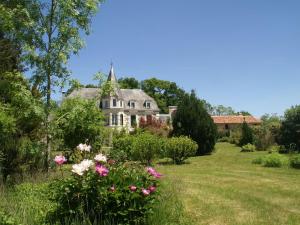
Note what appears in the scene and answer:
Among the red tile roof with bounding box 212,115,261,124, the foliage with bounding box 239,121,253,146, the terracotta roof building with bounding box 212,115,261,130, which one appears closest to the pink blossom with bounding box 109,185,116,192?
the foliage with bounding box 239,121,253,146

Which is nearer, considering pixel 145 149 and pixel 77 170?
pixel 77 170

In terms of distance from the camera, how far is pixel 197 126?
88.6 feet

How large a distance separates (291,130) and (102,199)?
2577 cm

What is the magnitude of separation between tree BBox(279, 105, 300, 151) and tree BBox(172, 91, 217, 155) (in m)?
5.68

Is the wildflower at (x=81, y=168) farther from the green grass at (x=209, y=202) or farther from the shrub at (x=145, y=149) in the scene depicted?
the shrub at (x=145, y=149)

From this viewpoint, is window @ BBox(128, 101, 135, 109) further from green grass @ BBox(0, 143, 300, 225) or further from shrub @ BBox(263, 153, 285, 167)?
green grass @ BBox(0, 143, 300, 225)

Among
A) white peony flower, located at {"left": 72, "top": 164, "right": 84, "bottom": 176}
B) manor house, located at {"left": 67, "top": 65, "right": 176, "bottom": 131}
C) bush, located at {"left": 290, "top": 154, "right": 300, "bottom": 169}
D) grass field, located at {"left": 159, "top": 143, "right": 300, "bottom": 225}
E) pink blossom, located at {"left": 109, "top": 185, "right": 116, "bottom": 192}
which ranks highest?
manor house, located at {"left": 67, "top": 65, "right": 176, "bottom": 131}

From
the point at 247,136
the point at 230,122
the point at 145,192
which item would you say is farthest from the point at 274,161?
the point at 230,122

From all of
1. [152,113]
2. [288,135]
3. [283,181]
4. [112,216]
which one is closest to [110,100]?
[152,113]

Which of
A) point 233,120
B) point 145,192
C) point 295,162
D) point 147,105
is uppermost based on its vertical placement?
point 147,105

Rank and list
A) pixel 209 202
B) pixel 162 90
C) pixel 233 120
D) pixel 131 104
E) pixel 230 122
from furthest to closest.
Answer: pixel 162 90 → pixel 233 120 → pixel 230 122 → pixel 131 104 → pixel 209 202

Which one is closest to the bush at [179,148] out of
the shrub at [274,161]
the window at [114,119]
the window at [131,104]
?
the shrub at [274,161]

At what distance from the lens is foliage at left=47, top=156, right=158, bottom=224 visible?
19.7ft

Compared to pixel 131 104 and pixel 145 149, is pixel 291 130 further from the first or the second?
pixel 131 104
